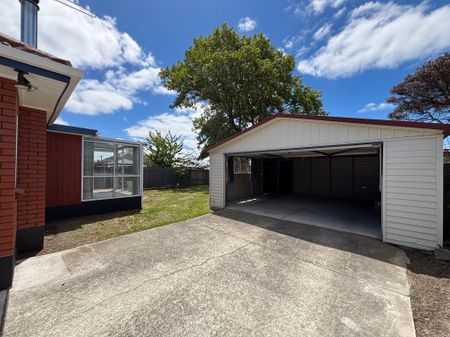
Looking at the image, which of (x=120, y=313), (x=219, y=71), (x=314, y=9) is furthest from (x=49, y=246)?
(x=219, y=71)

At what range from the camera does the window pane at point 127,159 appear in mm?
7191

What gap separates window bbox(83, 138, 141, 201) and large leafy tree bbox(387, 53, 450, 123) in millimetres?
14858

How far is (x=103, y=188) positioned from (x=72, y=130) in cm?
210

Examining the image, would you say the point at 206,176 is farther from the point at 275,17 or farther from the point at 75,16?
the point at 75,16

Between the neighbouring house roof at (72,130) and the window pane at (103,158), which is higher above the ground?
the neighbouring house roof at (72,130)

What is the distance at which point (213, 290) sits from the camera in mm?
2533

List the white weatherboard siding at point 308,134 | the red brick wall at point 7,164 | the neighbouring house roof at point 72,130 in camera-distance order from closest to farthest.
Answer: the red brick wall at point 7,164 → the white weatherboard siding at point 308,134 → the neighbouring house roof at point 72,130

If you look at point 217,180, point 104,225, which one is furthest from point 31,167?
point 217,180

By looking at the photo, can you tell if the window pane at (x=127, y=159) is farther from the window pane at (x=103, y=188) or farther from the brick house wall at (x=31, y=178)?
the brick house wall at (x=31, y=178)

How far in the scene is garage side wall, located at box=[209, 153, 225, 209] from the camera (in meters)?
7.83

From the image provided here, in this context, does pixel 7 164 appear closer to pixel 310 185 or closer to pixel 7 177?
pixel 7 177

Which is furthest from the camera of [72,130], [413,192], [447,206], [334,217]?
[334,217]

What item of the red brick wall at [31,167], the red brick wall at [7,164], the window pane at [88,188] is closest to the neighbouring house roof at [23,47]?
the red brick wall at [7,164]

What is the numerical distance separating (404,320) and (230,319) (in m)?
1.85
